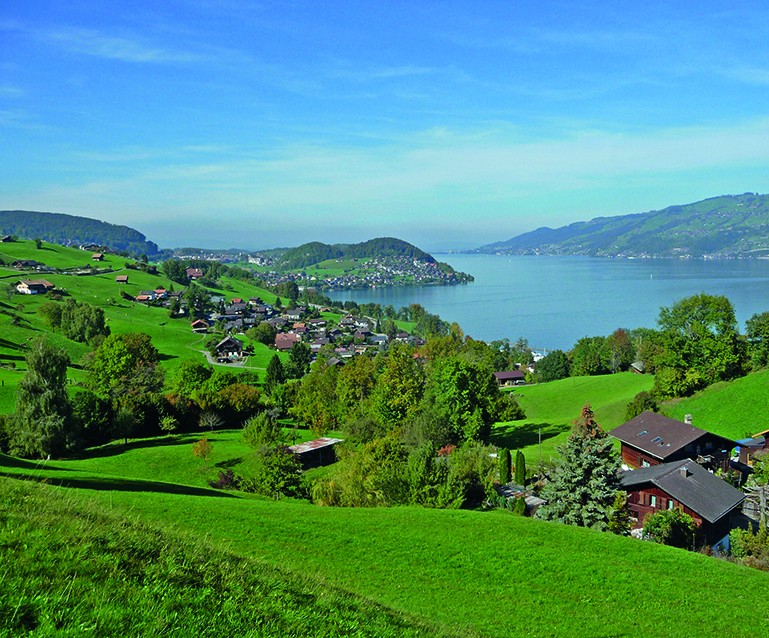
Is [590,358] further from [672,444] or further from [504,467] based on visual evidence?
[504,467]

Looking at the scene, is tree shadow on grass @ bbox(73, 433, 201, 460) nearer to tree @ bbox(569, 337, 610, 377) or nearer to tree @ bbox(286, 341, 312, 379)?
tree @ bbox(286, 341, 312, 379)

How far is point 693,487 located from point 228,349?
86726 millimetres

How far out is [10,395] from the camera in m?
49.2

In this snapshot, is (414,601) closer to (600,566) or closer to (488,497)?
(600,566)

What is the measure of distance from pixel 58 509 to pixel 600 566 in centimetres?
1394

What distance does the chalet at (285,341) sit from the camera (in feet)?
393

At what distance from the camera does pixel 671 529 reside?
2597 centimetres

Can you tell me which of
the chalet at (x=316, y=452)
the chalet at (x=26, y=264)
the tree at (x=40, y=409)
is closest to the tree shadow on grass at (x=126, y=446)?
the tree at (x=40, y=409)

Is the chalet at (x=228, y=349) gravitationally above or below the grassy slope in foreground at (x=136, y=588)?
below

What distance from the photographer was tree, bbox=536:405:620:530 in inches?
1029

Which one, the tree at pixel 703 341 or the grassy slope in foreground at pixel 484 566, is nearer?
the grassy slope in foreground at pixel 484 566

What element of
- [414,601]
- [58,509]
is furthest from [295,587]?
[414,601]

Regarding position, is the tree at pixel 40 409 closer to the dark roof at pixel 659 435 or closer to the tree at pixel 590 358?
the dark roof at pixel 659 435

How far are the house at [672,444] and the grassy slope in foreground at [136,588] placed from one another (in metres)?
35.2
